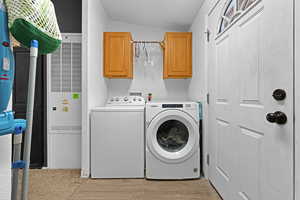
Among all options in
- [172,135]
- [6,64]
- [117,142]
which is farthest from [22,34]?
[172,135]

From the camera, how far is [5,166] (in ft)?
2.97

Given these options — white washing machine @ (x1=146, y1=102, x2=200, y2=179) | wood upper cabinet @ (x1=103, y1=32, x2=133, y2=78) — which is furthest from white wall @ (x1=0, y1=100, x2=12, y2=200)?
wood upper cabinet @ (x1=103, y1=32, x2=133, y2=78)

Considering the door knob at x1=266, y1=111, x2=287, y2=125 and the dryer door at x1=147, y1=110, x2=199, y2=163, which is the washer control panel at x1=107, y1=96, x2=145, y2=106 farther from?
the door knob at x1=266, y1=111, x2=287, y2=125

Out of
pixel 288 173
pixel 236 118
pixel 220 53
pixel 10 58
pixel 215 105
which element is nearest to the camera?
pixel 10 58

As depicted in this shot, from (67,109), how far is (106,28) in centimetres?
149

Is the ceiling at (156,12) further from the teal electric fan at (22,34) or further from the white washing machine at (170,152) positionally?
the teal electric fan at (22,34)

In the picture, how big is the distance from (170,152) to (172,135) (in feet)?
0.79

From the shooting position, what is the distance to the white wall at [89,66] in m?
2.32

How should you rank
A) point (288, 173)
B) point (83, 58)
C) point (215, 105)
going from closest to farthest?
point (288, 173), point (215, 105), point (83, 58)

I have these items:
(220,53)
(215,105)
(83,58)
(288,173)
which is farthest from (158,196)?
(83,58)

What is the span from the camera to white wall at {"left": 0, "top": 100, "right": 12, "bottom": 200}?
2.90 ft

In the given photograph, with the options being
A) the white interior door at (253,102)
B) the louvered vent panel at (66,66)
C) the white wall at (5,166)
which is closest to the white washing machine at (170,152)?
the white interior door at (253,102)

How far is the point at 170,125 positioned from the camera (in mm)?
2533

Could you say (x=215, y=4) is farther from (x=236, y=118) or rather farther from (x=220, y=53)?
(x=236, y=118)
